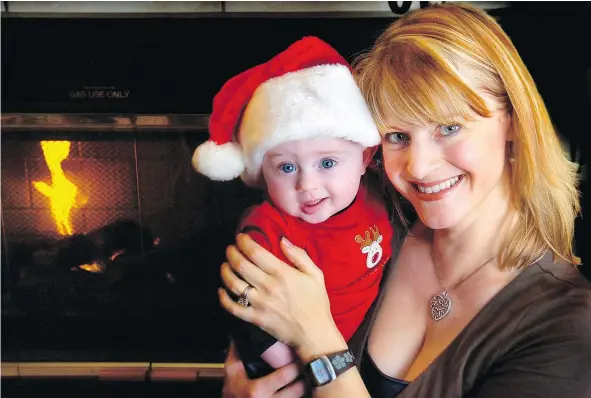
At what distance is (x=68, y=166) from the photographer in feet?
2.84

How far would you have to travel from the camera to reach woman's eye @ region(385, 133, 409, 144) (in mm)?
717

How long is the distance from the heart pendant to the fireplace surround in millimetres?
201

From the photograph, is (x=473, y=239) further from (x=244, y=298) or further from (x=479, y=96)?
(x=244, y=298)

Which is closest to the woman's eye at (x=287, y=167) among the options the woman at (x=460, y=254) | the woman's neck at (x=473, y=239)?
the woman at (x=460, y=254)

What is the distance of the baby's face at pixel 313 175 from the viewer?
2.32 ft

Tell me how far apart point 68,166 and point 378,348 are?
53 centimetres

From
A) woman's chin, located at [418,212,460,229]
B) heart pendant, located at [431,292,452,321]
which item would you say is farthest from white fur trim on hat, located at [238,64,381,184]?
heart pendant, located at [431,292,452,321]

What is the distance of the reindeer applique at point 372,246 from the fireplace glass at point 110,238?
201 millimetres

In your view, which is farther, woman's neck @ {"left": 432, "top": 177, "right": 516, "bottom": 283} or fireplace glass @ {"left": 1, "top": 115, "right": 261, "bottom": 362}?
fireplace glass @ {"left": 1, "top": 115, "right": 261, "bottom": 362}

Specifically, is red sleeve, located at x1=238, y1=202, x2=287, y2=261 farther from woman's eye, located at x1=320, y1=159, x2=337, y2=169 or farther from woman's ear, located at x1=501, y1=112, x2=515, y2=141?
woman's ear, located at x1=501, y1=112, x2=515, y2=141

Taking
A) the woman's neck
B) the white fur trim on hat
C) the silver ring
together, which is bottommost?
the silver ring

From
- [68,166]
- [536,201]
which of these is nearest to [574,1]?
[536,201]

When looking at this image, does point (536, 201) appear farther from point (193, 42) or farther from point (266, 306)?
point (193, 42)

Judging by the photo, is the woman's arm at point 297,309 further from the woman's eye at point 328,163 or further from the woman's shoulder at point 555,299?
the woman's shoulder at point 555,299
